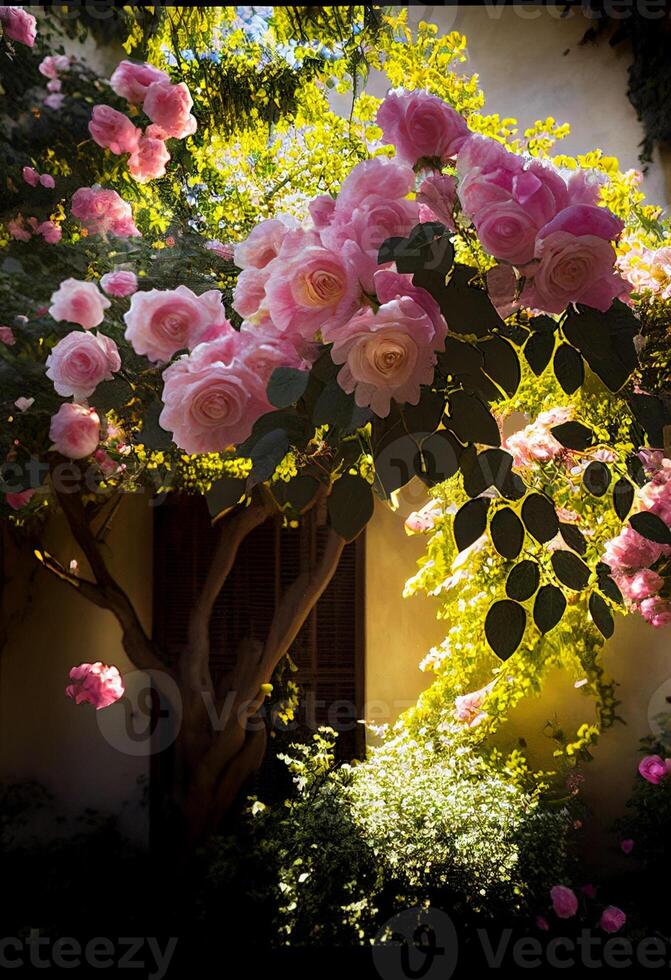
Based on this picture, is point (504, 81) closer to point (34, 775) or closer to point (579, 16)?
point (579, 16)

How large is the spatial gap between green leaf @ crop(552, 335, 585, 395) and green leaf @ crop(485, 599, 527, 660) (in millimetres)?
220

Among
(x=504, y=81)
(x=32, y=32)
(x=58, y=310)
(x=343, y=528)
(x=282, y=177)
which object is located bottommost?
(x=343, y=528)

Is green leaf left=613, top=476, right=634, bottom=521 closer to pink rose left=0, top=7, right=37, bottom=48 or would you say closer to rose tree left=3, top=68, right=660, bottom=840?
rose tree left=3, top=68, right=660, bottom=840

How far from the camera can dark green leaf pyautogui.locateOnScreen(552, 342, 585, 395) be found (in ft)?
2.84

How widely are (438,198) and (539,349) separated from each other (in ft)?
0.58

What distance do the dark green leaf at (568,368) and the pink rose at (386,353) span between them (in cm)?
14

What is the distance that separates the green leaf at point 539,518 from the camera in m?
0.90

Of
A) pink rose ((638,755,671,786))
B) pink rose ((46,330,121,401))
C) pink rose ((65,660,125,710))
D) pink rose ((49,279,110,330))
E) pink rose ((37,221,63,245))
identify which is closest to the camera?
pink rose ((46,330,121,401))

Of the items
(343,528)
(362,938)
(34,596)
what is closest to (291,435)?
(343,528)

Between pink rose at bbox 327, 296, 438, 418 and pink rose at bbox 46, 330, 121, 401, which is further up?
pink rose at bbox 46, 330, 121, 401

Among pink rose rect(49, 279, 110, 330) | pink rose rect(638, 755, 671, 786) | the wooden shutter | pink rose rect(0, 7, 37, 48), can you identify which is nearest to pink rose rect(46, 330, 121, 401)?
pink rose rect(49, 279, 110, 330)

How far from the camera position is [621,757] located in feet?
14.6

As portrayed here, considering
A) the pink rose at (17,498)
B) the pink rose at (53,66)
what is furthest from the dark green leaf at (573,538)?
the pink rose at (53,66)

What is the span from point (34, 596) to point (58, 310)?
4550mm
